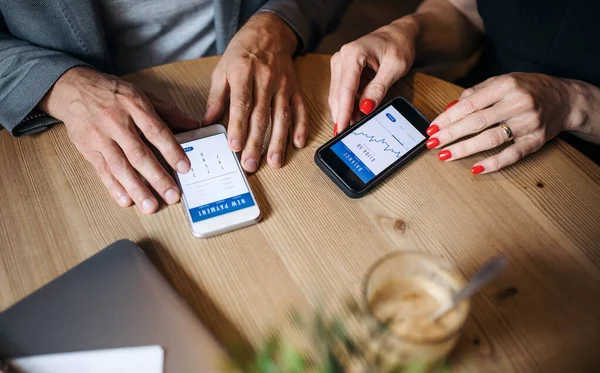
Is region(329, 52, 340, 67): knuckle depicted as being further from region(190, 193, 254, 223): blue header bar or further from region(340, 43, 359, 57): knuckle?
region(190, 193, 254, 223): blue header bar

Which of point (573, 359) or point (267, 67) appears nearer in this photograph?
point (573, 359)

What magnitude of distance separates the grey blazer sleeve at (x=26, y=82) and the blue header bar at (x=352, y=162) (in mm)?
447

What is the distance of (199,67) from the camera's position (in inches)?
33.4

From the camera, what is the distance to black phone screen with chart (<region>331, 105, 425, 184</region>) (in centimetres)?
69

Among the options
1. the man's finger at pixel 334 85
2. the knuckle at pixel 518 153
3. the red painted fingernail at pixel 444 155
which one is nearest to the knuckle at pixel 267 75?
the man's finger at pixel 334 85

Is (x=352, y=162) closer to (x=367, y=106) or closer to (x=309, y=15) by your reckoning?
(x=367, y=106)

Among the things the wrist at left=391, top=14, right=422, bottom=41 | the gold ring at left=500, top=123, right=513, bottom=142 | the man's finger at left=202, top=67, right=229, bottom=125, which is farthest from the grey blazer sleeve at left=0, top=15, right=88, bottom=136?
the gold ring at left=500, top=123, right=513, bottom=142

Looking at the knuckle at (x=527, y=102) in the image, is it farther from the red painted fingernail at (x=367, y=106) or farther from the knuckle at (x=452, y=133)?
the red painted fingernail at (x=367, y=106)

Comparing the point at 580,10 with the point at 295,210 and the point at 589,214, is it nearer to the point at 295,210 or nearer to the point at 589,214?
the point at 589,214

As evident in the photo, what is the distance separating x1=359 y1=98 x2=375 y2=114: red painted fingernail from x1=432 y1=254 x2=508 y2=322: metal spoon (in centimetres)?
37

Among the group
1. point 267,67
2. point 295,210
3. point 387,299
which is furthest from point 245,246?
point 267,67

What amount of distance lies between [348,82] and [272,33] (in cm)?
22

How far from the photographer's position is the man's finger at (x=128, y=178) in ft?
2.09

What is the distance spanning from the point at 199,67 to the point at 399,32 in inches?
14.7
